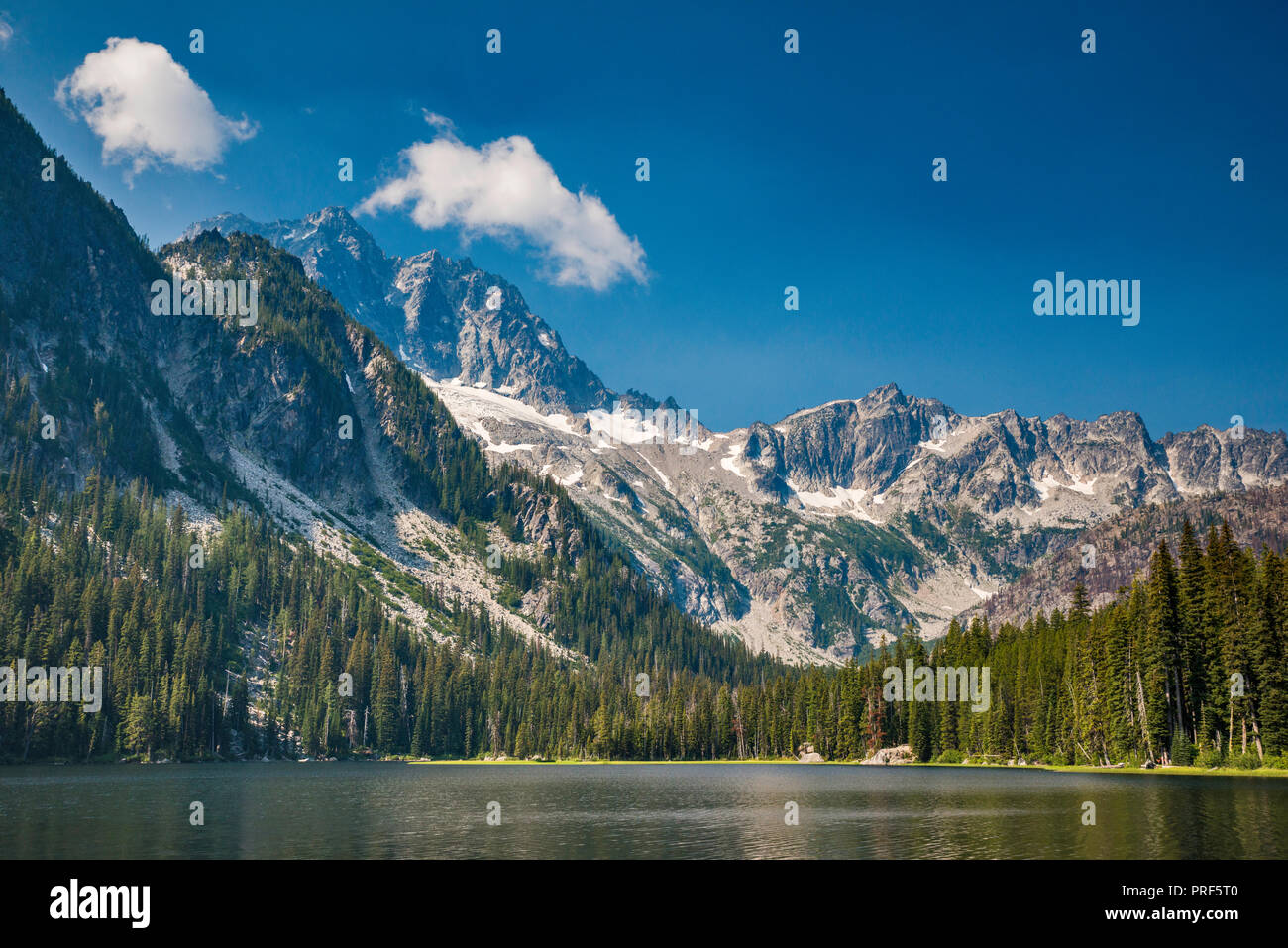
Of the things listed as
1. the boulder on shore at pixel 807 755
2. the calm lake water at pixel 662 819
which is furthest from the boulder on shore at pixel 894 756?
the calm lake water at pixel 662 819

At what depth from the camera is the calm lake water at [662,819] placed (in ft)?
158

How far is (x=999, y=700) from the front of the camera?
143125 millimetres

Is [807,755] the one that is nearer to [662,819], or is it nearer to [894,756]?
[894,756]

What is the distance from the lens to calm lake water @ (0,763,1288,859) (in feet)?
158

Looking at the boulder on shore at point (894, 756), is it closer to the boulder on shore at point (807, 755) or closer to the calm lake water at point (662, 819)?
the boulder on shore at point (807, 755)

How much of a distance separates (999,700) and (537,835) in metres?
106

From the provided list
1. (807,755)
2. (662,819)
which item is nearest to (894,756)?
(807,755)

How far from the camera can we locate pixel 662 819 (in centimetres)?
6744

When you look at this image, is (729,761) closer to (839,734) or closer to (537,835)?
(839,734)

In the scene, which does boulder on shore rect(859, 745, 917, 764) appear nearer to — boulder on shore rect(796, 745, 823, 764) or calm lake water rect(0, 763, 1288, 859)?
boulder on shore rect(796, 745, 823, 764)

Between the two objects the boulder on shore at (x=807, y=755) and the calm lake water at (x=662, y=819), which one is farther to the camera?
the boulder on shore at (x=807, y=755)

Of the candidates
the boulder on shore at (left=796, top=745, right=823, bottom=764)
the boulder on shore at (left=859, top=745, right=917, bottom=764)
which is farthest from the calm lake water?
the boulder on shore at (left=796, top=745, right=823, bottom=764)

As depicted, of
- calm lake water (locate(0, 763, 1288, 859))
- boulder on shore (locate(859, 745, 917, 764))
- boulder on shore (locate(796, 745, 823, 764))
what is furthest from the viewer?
boulder on shore (locate(796, 745, 823, 764))

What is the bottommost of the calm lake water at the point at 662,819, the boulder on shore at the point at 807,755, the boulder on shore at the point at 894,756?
the boulder on shore at the point at 807,755
